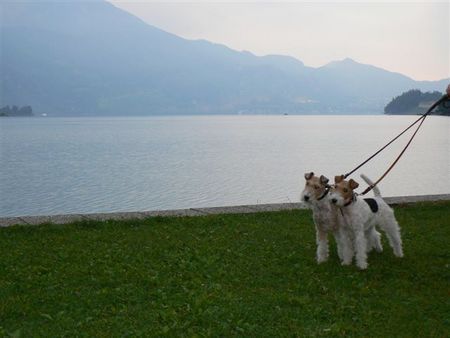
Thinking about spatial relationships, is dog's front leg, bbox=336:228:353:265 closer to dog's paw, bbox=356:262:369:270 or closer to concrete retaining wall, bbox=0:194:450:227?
dog's paw, bbox=356:262:369:270

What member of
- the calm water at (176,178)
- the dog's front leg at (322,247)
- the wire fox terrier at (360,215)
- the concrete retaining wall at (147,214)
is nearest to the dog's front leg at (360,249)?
the wire fox terrier at (360,215)

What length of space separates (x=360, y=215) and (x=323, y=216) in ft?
2.07

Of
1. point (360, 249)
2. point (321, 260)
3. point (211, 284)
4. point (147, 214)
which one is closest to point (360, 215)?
point (360, 249)

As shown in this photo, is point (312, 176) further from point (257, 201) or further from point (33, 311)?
point (257, 201)

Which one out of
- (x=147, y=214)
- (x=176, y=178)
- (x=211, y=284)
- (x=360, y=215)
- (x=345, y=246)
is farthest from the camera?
(x=176, y=178)

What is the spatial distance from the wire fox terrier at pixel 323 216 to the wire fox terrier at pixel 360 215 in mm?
144

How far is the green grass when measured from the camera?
653 centimetres

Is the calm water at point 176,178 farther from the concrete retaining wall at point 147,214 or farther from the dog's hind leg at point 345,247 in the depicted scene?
the dog's hind leg at point 345,247

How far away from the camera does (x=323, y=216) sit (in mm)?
8961

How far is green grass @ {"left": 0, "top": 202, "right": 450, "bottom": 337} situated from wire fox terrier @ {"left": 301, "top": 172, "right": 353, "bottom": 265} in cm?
29

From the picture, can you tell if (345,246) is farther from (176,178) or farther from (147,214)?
(176,178)

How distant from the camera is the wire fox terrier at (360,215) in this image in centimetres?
867

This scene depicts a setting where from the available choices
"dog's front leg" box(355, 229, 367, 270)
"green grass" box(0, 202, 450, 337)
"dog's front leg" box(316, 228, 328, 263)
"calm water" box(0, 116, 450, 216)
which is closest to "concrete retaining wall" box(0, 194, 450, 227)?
"green grass" box(0, 202, 450, 337)

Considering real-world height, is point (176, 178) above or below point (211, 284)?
below
